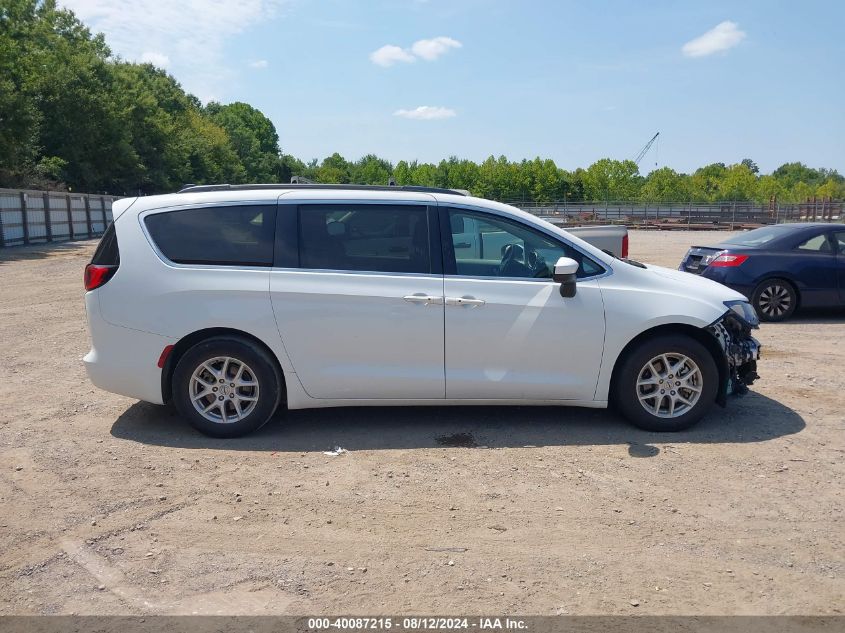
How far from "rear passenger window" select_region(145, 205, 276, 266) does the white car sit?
1 cm

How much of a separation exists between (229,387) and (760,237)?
29.2 feet

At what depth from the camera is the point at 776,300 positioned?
35.6 feet

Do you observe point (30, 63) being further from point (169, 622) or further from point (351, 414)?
point (169, 622)

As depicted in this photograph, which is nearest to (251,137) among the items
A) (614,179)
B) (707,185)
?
(614,179)

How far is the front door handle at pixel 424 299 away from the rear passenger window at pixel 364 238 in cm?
23

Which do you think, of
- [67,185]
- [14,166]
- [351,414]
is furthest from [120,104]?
[351,414]

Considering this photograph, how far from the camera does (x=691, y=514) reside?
4.27 m

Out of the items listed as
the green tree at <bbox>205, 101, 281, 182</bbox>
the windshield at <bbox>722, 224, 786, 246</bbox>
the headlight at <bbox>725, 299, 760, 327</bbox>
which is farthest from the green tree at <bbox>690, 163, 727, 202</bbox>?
the headlight at <bbox>725, 299, 760, 327</bbox>

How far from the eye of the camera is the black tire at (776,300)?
10.8 m

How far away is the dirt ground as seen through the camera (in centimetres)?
344

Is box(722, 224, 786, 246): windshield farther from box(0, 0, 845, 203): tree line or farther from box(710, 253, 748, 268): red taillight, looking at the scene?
box(0, 0, 845, 203): tree line

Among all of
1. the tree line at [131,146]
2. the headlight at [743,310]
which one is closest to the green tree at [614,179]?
the tree line at [131,146]

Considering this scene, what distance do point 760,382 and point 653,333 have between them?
2.41m

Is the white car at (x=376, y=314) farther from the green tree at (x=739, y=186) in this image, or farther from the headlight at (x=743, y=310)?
the green tree at (x=739, y=186)
